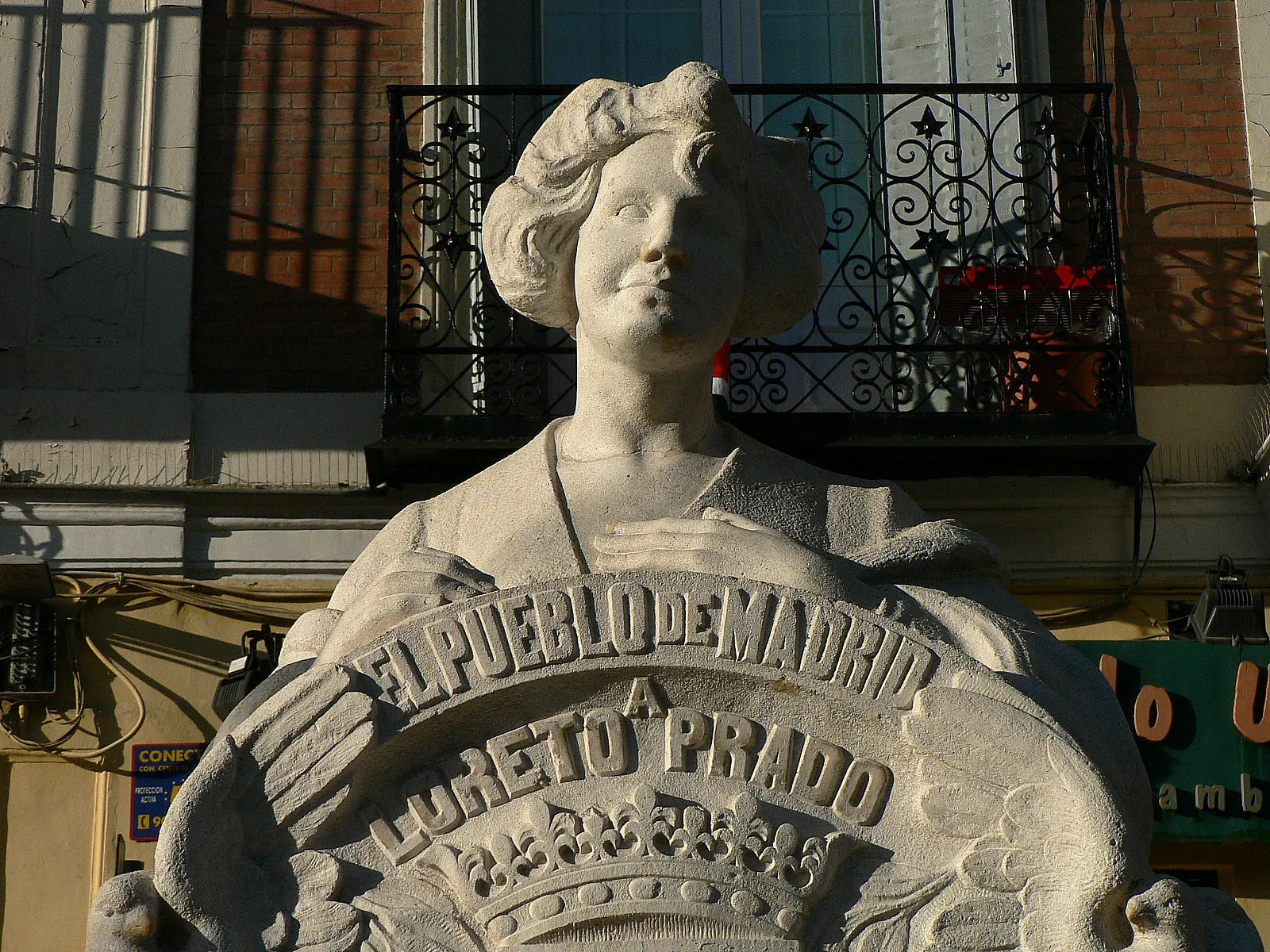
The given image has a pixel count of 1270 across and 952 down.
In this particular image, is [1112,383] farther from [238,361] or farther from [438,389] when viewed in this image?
[238,361]

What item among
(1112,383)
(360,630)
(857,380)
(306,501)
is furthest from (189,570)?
(360,630)

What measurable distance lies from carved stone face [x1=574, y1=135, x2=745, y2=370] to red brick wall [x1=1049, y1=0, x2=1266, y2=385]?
4.77 meters

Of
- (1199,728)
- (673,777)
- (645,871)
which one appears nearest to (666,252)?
(673,777)

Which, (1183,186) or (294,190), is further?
(1183,186)

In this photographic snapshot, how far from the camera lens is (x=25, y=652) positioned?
7.27 m

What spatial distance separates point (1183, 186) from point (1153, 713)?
2.34m

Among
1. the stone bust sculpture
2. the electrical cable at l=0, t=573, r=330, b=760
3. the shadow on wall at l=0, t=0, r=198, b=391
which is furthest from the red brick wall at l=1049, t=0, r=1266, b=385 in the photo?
the stone bust sculpture

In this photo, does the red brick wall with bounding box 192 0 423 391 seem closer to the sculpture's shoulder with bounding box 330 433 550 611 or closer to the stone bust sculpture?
the sculpture's shoulder with bounding box 330 433 550 611

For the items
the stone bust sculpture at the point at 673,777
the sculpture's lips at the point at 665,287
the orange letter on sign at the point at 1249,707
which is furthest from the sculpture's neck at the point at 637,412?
the orange letter on sign at the point at 1249,707

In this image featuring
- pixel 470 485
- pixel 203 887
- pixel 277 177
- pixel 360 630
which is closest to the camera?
pixel 203 887

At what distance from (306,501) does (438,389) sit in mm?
730

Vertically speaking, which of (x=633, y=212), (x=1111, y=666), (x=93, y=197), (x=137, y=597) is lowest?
(x=1111, y=666)

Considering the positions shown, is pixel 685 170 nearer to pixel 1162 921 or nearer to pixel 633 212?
pixel 633 212

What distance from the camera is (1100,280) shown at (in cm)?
803
